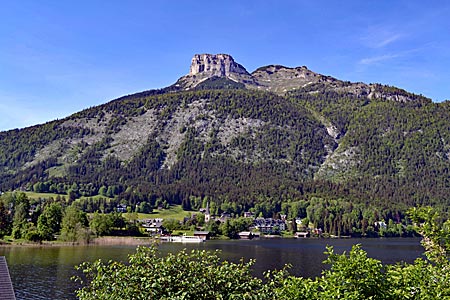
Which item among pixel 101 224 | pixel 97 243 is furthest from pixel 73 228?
pixel 101 224

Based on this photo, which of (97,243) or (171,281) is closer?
(171,281)

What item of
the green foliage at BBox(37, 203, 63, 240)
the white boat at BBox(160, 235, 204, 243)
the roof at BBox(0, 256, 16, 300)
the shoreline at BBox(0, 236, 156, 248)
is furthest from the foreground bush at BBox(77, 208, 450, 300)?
the white boat at BBox(160, 235, 204, 243)

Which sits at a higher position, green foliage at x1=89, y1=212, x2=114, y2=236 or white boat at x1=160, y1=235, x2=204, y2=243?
green foliage at x1=89, y1=212, x2=114, y2=236

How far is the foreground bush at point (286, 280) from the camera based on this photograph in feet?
57.7

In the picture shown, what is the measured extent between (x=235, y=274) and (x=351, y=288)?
522 cm

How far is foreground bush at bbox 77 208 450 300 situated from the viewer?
57.7 ft

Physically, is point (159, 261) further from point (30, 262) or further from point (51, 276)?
point (30, 262)

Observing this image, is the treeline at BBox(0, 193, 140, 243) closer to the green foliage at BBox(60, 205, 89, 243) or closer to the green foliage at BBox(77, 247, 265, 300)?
the green foliage at BBox(60, 205, 89, 243)

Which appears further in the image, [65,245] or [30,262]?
[65,245]

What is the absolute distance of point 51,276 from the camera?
237ft

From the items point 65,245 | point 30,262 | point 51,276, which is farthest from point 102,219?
point 51,276

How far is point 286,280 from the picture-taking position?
19203 mm

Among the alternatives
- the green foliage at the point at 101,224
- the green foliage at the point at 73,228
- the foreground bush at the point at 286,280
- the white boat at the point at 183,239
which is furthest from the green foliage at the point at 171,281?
the white boat at the point at 183,239

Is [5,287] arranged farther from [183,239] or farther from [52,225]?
[183,239]
